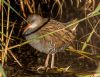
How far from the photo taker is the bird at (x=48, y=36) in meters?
5.45

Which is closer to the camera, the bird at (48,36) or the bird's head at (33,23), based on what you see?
the bird at (48,36)

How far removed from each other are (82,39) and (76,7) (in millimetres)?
1702

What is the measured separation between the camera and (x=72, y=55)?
580 centimetres

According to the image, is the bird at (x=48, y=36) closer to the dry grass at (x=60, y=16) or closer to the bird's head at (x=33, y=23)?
the bird's head at (x=33, y=23)

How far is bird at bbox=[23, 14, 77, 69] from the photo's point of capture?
5449 mm

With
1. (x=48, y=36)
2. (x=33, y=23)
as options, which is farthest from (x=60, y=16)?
(x=48, y=36)

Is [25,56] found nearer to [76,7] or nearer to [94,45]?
[94,45]

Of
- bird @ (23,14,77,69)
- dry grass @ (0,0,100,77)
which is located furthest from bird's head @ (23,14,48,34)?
dry grass @ (0,0,100,77)

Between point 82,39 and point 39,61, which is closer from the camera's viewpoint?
point 39,61

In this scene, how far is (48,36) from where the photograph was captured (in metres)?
5.51

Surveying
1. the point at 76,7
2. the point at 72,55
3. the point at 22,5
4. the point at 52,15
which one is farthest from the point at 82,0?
the point at 72,55

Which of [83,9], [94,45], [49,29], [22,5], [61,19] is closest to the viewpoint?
[49,29]

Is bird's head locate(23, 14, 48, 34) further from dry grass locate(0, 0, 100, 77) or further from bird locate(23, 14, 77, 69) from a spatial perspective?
dry grass locate(0, 0, 100, 77)

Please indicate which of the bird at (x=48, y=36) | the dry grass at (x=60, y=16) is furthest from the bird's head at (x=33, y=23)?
the dry grass at (x=60, y=16)
